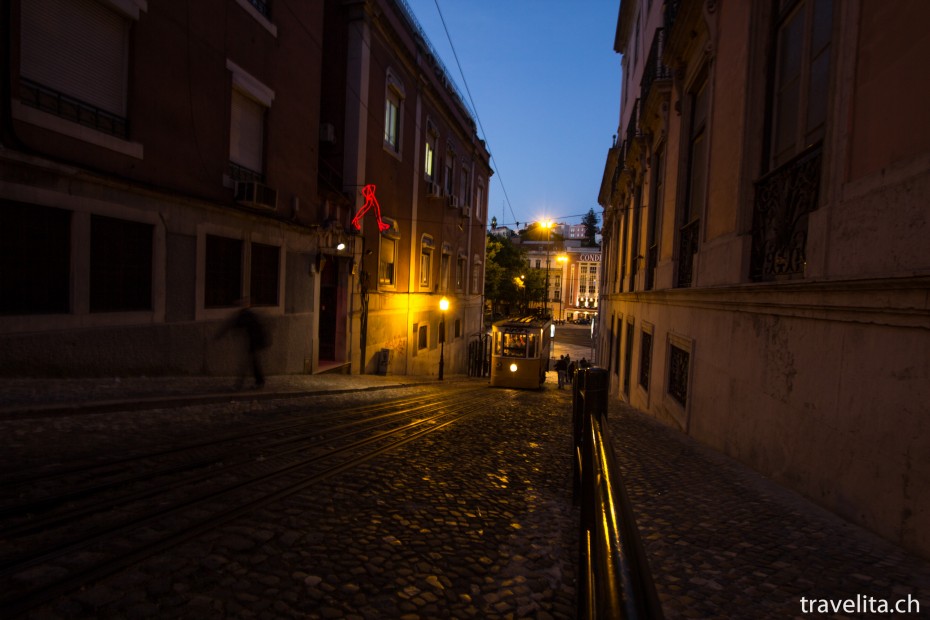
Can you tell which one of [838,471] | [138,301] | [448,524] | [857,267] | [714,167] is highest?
[714,167]

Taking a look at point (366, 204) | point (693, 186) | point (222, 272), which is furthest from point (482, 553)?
point (366, 204)

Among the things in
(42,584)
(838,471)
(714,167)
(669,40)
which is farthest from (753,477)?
Answer: (669,40)

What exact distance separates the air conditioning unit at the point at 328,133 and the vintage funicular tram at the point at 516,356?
9254 millimetres

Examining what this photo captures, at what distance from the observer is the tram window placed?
19.1 metres

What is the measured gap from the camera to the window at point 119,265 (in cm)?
740

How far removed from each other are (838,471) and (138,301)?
31.2 ft

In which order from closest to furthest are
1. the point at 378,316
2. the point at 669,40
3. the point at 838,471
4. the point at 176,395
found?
the point at 838,471
the point at 176,395
the point at 669,40
the point at 378,316

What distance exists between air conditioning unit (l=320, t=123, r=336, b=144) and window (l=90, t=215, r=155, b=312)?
26.5 feet

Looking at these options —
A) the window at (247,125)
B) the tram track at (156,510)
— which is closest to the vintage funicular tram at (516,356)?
the window at (247,125)

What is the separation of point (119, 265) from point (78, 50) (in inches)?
125

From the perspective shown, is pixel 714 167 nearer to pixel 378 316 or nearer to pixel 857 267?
pixel 857 267

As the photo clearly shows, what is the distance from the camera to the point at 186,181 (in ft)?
29.2

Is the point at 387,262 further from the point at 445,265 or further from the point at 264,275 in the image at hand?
the point at 445,265

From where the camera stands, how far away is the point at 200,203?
915 cm
